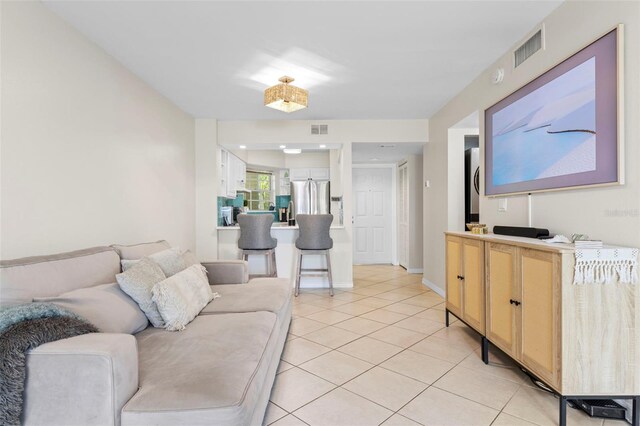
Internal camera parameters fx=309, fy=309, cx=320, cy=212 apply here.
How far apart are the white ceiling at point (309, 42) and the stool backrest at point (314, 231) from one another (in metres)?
1.55

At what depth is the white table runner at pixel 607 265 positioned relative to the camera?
4.94ft

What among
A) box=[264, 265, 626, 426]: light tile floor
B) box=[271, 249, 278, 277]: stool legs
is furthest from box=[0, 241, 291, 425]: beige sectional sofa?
box=[271, 249, 278, 277]: stool legs

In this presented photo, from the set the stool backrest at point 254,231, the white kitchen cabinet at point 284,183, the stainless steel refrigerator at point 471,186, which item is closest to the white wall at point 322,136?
the stainless steel refrigerator at point 471,186

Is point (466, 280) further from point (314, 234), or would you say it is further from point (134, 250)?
point (134, 250)

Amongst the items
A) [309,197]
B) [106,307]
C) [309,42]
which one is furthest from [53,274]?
[309,197]

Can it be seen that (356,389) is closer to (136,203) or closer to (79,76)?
(136,203)

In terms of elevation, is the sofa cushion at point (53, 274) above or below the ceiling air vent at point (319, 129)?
below

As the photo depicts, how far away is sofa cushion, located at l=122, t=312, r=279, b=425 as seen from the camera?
3.59 feet

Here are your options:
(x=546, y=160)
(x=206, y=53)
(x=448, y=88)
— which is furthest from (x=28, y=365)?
(x=448, y=88)

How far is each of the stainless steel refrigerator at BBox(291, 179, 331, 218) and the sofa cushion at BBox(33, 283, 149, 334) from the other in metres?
4.77

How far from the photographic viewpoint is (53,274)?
5.26ft

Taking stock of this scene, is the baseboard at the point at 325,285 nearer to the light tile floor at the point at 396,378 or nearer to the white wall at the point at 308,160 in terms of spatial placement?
the light tile floor at the point at 396,378

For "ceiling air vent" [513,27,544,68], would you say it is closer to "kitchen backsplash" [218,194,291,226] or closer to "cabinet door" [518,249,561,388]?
"cabinet door" [518,249,561,388]

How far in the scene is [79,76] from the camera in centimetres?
230
